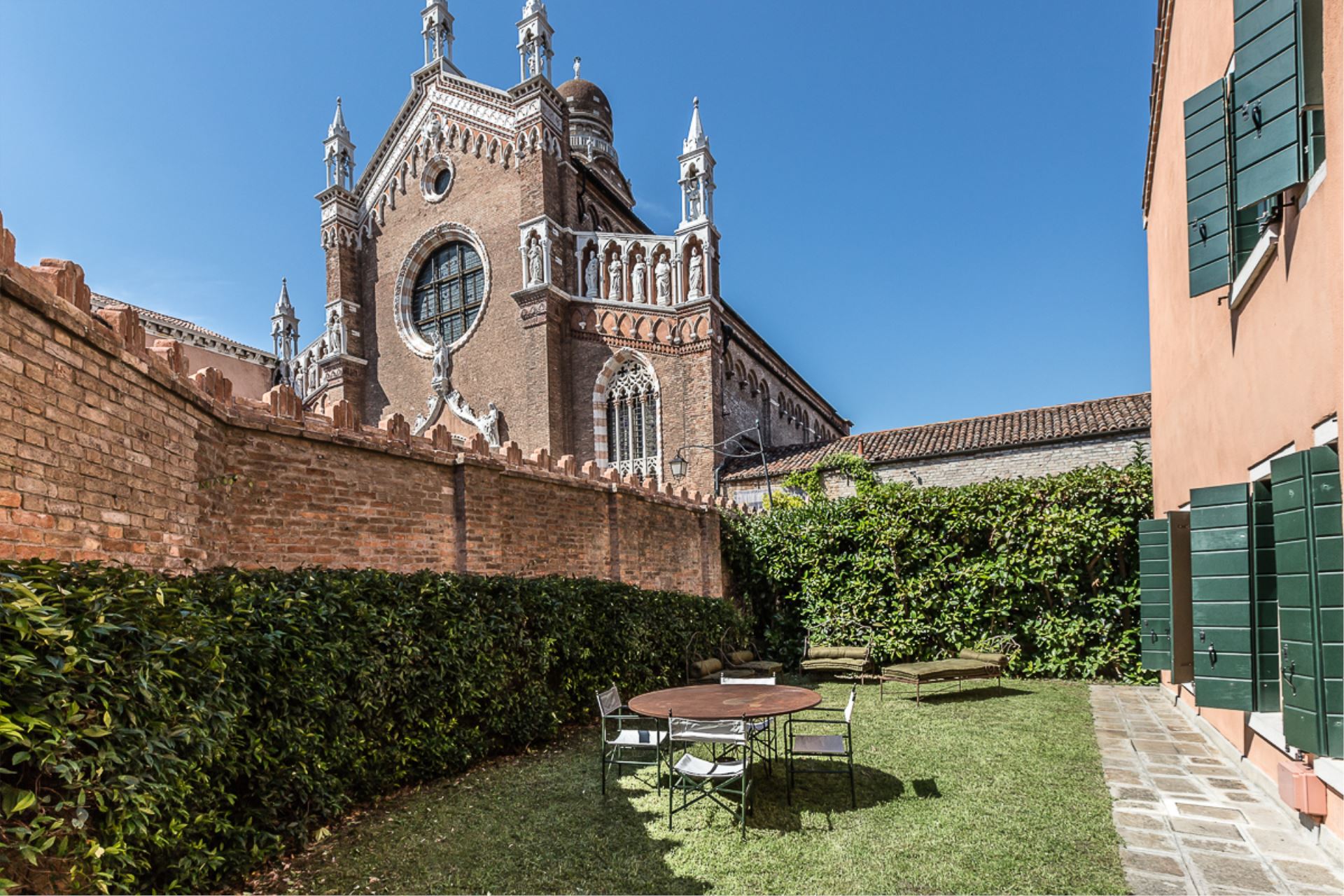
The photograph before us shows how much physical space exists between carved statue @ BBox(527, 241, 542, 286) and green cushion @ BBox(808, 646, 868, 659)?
11871 mm

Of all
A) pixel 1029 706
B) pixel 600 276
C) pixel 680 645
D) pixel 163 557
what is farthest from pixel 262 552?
pixel 600 276

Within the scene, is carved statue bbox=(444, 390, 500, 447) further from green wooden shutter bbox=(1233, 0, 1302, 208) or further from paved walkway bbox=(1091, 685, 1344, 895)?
green wooden shutter bbox=(1233, 0, 1302, 208)

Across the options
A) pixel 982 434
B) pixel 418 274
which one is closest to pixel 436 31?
pixel 418 274

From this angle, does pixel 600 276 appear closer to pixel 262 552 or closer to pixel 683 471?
pixel 683 471

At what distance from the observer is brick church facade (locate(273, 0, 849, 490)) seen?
687 inches

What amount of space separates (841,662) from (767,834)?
211 inches

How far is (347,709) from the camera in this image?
457 centimetres

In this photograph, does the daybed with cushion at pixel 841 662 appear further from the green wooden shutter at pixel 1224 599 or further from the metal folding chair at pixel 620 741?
the green wooden shutter at pixel 1224 599

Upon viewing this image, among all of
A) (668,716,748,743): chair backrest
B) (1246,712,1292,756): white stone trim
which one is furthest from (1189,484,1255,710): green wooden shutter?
(668,716,748,743): chair backrest

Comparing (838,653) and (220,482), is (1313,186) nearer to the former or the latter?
(220,482)

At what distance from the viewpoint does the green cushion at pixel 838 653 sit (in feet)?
32.1

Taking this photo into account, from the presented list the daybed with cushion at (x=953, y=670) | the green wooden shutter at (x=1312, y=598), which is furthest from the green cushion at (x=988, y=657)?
the green wooden shutter at (x=1312, y=598)

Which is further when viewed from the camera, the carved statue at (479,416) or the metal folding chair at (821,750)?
the carved statue at (479,416)

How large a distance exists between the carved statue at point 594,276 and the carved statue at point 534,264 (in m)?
1.29
